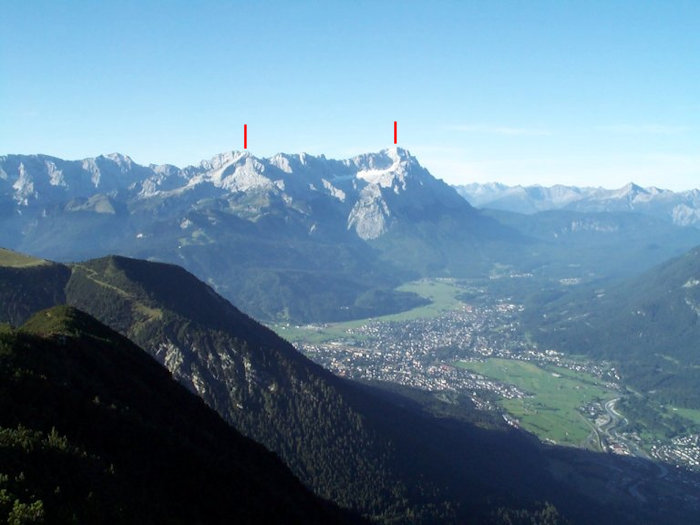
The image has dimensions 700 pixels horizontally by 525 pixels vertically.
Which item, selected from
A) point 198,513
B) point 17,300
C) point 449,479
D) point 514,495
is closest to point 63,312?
point 198,513

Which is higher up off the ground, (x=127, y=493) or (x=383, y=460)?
(x=127, y=493)

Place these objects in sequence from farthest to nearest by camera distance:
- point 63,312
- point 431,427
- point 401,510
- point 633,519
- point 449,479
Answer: point 431,427 → point 633,519 → point 449,479 → point 401,510 → point 63,312

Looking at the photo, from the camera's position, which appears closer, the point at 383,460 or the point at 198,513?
the point at 198,513

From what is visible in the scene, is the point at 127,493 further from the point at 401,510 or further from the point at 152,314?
the point at 152,314

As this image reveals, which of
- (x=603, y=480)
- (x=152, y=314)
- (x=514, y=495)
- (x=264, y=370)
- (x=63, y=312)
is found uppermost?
(x=63, y=312)

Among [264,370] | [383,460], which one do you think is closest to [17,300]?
[264,370]

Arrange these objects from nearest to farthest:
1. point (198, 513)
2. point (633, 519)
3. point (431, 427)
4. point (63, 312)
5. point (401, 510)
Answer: point (198, 513), point (63, 312), point (401, 510), point (633, 519), point (431, 427)

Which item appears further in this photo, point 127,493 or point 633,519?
point 633,519

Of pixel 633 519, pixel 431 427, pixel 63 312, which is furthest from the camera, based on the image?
pixel 431 427

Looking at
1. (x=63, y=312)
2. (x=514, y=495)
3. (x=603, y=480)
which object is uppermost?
(x=63, y=312)

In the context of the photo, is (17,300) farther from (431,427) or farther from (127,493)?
(127,493)
